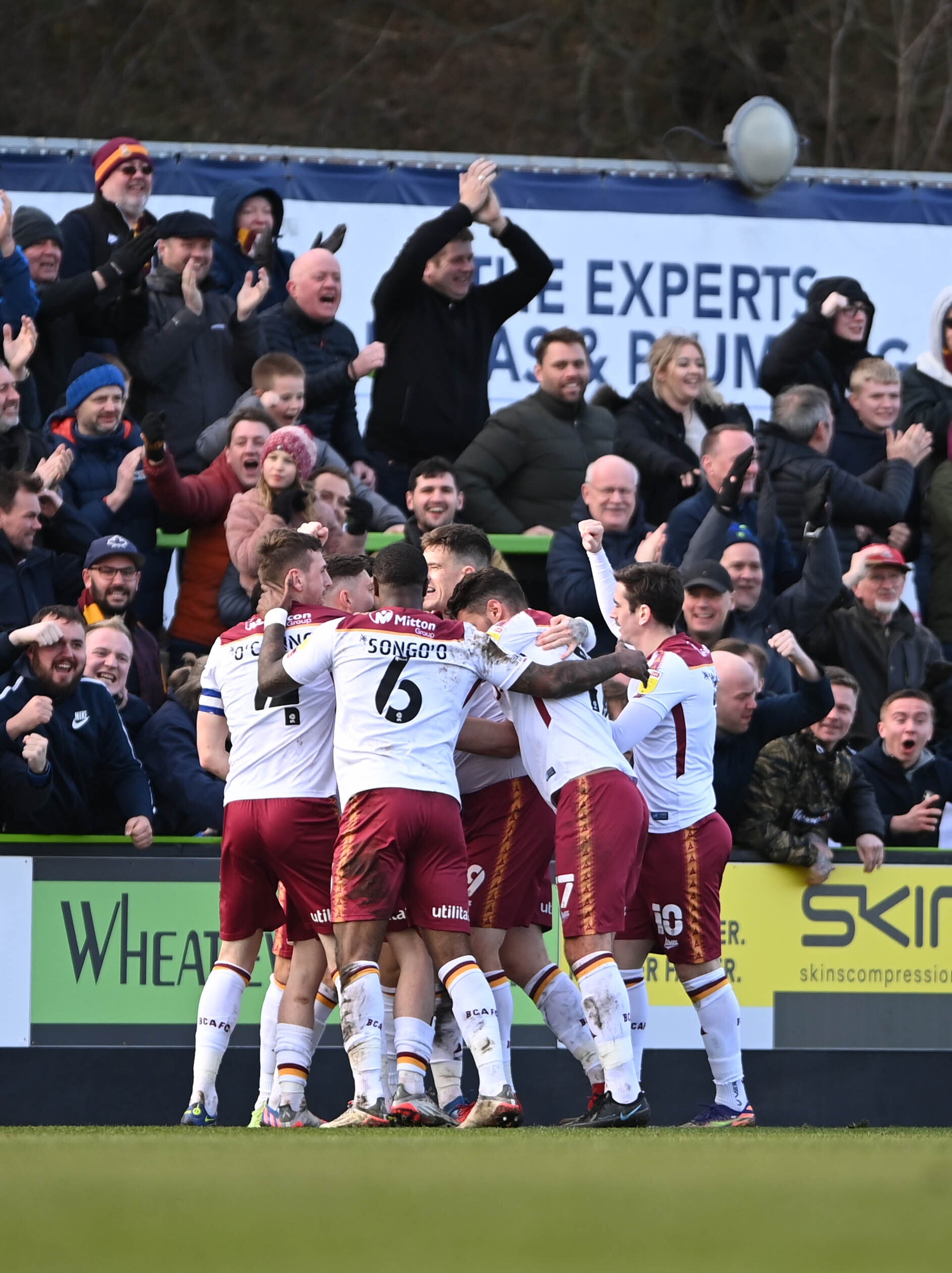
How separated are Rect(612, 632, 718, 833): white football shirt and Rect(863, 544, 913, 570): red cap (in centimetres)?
310

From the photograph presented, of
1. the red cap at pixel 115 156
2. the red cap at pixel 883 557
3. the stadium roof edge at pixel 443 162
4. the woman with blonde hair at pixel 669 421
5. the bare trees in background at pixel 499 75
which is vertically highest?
the bare trees in background at pixel 499 75

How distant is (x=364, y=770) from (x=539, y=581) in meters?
4.15

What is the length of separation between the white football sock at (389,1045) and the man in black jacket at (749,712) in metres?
2.02

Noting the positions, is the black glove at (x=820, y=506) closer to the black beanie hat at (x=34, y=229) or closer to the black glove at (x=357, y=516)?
the black glove at (x=357, y=516)

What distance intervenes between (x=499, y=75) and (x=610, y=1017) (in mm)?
20387

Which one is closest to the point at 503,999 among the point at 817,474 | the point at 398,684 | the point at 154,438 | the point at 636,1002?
the point at 636,1002

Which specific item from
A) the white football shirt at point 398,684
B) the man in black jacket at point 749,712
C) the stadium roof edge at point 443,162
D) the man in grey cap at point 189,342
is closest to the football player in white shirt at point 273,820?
the white football shirt at point 398,684

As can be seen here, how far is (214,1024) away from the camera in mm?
9094

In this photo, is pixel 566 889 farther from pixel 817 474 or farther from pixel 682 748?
pixel 817 474

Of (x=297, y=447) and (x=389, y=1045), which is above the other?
(x=297, y=447)

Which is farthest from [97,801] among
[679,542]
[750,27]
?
[750,27]

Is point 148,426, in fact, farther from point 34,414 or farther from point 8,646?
point 8,646

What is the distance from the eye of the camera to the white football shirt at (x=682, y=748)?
9.39 meters

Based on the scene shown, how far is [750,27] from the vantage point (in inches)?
1043
